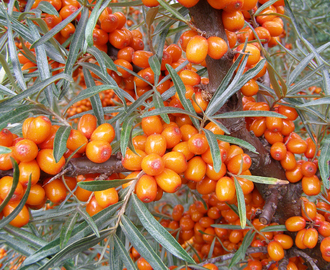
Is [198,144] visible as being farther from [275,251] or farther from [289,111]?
[275,251]

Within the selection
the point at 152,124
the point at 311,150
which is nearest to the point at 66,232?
the point at 152,124

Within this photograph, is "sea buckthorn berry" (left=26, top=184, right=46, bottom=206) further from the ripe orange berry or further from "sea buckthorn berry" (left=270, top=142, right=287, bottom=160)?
"sea buckthorn berry" (left=270, top=142, right=287, bottom=160)

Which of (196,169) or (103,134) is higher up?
(103,134)

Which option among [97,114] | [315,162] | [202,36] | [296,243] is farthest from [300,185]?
[97,114]

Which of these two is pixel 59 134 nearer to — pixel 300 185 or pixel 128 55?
pixel 128 55

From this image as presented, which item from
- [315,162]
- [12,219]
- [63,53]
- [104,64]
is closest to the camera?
[12,219]

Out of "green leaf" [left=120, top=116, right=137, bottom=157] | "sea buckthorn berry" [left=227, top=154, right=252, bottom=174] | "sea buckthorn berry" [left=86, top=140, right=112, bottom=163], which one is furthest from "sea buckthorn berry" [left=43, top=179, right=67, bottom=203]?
"sea buckthorn berry" [left=227, top=154, right=252, bottom=174]
